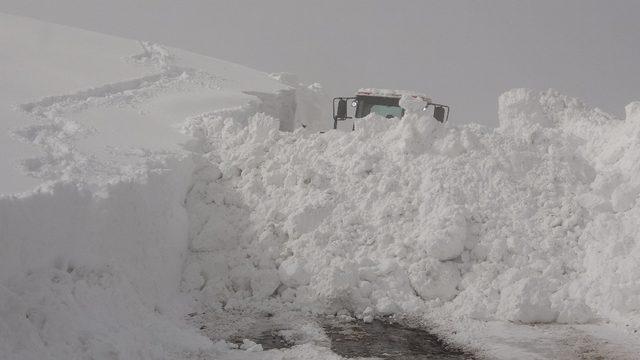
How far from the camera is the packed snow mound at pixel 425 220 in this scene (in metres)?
7.92

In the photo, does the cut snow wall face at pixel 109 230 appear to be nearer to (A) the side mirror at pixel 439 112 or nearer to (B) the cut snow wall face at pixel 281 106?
(A) the side mirror at pixel 439 112

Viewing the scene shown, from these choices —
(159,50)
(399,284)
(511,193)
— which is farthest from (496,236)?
(159,50)

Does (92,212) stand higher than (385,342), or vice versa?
(92,212)

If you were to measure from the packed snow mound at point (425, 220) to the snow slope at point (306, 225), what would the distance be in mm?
25

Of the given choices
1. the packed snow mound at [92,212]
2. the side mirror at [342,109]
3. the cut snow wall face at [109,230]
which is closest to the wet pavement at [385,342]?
the packed snow mound at [92,212]

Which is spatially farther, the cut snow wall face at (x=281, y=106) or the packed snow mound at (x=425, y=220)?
the cut snow wall face at (x=281, y=106)

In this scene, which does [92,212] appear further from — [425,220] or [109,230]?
[425,220]

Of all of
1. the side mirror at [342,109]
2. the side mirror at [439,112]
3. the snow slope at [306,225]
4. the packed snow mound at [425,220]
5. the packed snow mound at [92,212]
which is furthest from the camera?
the side mirror at [439,112]

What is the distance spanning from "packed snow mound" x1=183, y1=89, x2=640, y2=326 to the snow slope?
3cm

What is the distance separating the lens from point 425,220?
8789mm

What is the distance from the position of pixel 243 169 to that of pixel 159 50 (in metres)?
10.9

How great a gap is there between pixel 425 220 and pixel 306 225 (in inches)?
62.0

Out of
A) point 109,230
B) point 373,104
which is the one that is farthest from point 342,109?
point 109,230

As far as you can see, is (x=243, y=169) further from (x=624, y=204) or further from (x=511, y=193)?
(x=624, y=204)
